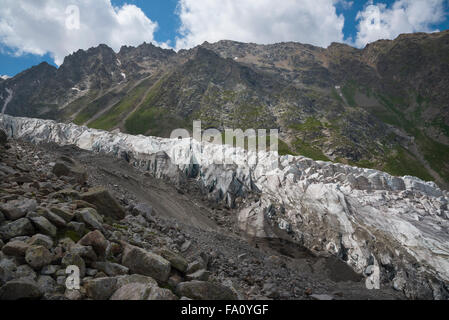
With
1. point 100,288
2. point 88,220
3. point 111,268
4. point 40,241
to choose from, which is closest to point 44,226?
point 40,241

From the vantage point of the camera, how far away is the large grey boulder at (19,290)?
17.2 feet

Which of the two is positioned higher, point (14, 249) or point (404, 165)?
point (404, 165)

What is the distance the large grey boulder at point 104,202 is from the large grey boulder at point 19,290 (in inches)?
284

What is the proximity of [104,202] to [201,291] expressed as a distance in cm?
791

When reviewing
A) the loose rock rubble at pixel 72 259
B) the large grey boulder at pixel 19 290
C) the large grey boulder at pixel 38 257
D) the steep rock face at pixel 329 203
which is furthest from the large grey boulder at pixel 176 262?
the steep rock face at pixel 329 203

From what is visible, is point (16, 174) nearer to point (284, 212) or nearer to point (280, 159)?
point (284, 212)

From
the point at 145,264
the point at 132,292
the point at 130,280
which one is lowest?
the point at 132,292

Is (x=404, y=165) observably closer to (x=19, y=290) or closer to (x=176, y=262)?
(x=176, y=262)

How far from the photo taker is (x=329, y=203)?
43.0m

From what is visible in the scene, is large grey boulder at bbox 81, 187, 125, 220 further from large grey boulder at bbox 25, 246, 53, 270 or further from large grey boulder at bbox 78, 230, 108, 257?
large grey boulder at bbox 25, 246, 53, 270

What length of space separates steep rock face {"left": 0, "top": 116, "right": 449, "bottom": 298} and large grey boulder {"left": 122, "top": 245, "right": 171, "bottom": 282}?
3433 centimetres

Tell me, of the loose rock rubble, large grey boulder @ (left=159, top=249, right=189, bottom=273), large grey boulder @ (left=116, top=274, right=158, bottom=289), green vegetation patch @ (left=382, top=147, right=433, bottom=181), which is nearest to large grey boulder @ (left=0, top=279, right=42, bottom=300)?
the loose rock rubble

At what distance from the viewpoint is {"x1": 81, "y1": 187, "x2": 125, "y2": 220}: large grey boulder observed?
1248 centimetres
